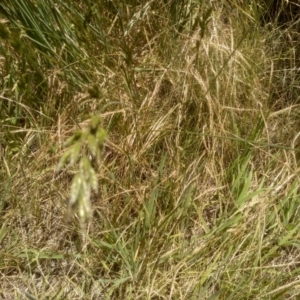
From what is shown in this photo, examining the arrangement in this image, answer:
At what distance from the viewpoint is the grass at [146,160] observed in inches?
47.5

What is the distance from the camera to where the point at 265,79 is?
1.43 meters

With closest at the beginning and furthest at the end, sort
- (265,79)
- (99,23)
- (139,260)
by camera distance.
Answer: (139,260) < (99,23) < (265,79)

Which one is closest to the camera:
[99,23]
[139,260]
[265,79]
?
[139,260]

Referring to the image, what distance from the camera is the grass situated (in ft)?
3.96

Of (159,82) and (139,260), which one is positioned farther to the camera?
(159,82)

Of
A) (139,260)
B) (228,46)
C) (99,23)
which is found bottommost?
(139,260)

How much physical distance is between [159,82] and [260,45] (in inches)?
13.5

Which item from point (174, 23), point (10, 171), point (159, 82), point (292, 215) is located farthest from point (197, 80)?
point (10, 171)

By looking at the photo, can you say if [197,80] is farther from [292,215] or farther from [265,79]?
[292,215]

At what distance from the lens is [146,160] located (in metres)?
1.30

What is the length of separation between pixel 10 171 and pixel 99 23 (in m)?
0.45

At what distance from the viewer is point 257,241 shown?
1.23m

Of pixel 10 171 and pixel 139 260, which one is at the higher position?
pixel 10 171

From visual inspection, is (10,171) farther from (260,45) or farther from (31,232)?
(260,45)
